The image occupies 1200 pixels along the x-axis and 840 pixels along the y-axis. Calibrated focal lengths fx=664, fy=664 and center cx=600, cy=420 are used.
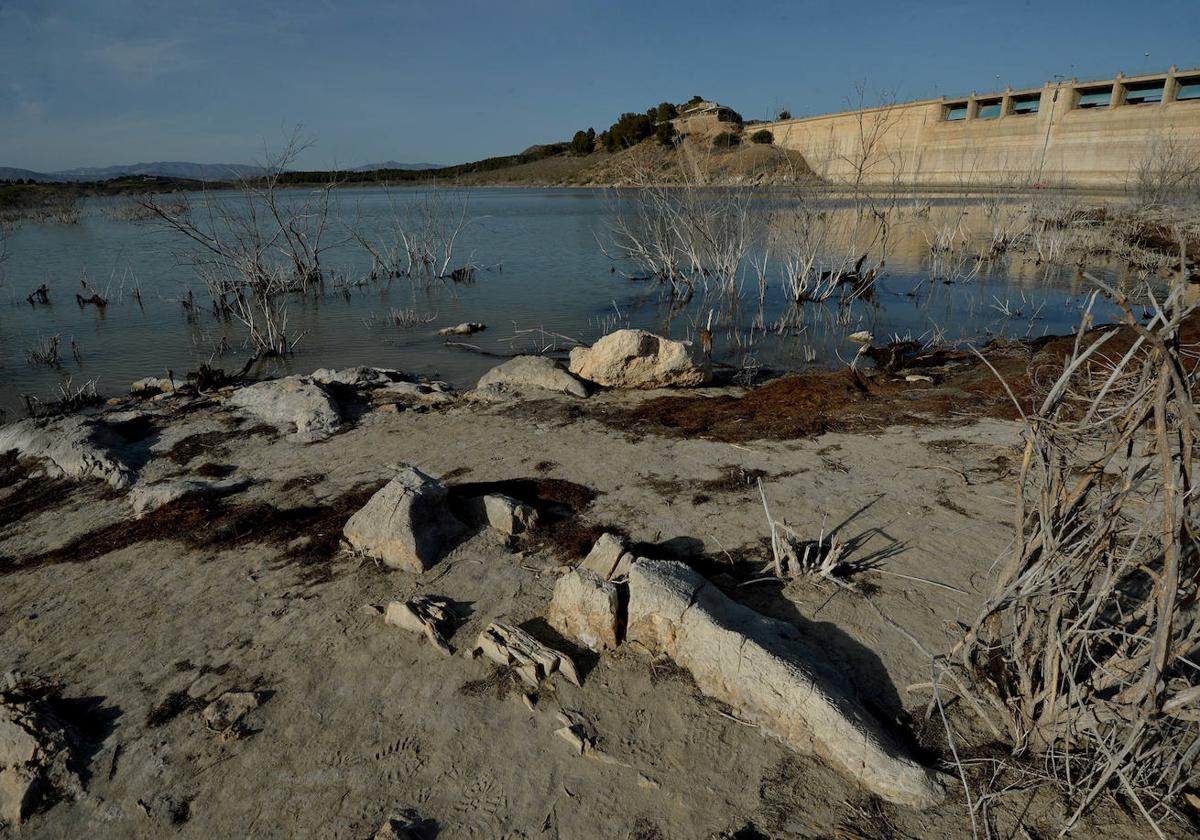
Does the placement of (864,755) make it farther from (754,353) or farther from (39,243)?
(39,243)

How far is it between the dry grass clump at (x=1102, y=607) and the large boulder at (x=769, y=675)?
494 mm

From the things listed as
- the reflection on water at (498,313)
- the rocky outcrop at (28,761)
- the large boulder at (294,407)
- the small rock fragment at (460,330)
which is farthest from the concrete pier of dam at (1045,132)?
the rocky outcrop at (28,761)

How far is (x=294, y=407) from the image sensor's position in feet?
26.7

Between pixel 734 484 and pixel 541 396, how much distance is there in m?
3.76

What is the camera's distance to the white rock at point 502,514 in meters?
5.24

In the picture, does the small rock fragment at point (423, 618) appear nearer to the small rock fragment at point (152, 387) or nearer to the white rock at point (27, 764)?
the white rock at point (27, 764)

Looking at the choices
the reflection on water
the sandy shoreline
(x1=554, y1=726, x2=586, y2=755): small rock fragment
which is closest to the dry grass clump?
the sandy shoreline

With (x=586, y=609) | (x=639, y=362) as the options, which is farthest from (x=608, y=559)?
(x=639, y=362)

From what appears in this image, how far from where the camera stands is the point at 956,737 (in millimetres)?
3234

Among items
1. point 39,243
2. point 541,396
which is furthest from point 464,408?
point 39,243

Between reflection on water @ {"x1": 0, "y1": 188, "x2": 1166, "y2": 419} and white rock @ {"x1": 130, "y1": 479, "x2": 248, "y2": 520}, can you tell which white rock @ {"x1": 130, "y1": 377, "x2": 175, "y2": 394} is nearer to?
reflection on water @ {"x1": 0, "y1": 188, "x2": 1166, "y2": 419}

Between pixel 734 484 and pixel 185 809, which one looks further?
pixel 734 484

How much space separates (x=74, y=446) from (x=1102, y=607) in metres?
8.73

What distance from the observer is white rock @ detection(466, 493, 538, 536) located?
5238 millimetres
